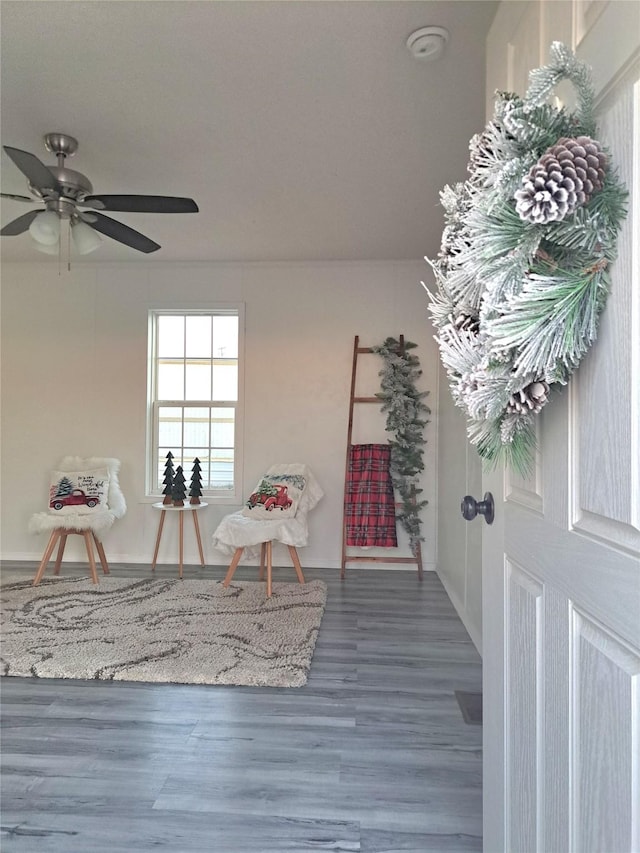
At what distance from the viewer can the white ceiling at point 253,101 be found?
1.83 metres

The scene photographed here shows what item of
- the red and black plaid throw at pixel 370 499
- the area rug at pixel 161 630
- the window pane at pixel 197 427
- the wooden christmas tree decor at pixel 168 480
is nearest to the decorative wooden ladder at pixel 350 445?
the red and black plaid throw at pixel 370 499

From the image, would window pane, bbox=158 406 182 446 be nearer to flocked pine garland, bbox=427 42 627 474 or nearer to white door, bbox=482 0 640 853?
white door, bbox=482 0 640 853

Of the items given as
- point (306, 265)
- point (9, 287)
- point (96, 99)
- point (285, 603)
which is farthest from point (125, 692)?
point (9, 287)

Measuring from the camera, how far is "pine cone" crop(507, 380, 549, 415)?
765mm

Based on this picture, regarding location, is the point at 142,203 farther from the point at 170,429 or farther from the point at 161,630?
the point at 170,429

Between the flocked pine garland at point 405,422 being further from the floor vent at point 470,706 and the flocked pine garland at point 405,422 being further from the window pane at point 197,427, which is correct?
the floor vent at point 470,706

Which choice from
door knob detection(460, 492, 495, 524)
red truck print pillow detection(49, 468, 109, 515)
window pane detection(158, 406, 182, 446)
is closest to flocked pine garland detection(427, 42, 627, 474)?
door knob detection(460, 492, 495, 524)

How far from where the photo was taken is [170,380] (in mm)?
4711

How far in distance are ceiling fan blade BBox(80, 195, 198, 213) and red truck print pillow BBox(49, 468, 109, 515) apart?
2.29 m

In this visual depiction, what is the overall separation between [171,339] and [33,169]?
262 cm

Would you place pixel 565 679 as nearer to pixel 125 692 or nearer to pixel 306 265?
pixel 125 692

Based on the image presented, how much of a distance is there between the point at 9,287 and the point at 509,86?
4.84 meters

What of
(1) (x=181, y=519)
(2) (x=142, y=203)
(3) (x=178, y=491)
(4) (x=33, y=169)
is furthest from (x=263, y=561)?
(4) (x=33, y=169)

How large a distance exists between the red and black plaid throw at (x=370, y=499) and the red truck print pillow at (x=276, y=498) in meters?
0.56
